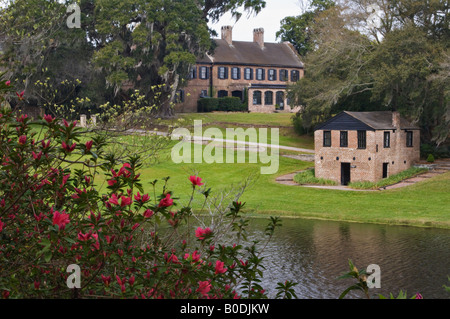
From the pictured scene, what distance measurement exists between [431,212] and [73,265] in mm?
26112

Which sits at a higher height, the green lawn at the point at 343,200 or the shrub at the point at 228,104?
the shrub at the point at 228,104

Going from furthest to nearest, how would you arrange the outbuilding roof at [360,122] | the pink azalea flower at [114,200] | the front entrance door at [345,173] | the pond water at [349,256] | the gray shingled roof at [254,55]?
the gray shingled roof at [254,55], the front entrance door at [345,173], the outbuilding roof at [360,122], the pond water at [349,256], the pink azalea flower at [114,200]

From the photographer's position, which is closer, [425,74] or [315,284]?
[315,284]

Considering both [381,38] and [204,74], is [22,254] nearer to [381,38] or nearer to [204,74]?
[381,38]

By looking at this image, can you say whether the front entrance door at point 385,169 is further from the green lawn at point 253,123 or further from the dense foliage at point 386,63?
the green lawn at point 253,123

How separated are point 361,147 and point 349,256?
1491 centimetres

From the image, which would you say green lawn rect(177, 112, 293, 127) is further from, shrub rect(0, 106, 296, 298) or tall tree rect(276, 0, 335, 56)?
shrub rect(0, 106, 296, 298)

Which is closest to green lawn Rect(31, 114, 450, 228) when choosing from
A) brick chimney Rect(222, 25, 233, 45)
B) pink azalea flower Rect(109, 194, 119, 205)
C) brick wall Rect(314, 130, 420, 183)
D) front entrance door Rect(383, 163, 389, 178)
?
brick wall Rect(314, 130, 420, 183)

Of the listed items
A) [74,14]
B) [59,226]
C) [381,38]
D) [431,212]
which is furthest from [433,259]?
[74,14]

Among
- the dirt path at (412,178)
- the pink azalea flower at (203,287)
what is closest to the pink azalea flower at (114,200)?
the pink azalea flower at (203,287)

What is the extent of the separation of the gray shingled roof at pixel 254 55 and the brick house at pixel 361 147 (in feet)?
104

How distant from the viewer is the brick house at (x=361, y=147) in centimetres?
3609

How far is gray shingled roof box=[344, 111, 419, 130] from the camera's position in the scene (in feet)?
120

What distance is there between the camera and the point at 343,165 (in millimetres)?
37375
